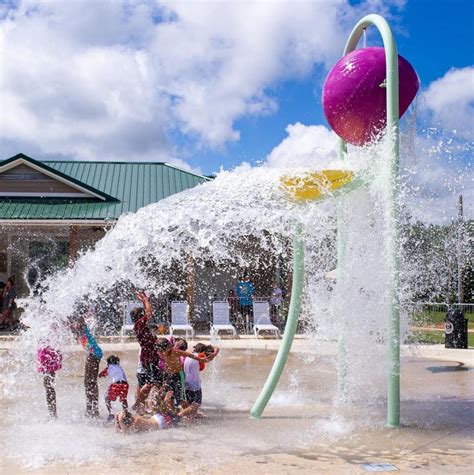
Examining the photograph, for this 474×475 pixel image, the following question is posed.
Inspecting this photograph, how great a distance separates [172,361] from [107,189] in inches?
621

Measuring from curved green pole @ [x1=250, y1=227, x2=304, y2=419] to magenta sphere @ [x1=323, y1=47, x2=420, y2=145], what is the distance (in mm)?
1356

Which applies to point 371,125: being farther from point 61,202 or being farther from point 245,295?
point 61,202

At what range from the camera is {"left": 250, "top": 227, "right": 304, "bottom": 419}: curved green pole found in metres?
7.20

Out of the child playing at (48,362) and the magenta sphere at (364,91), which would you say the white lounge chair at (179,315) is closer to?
the child playing at (48,362)

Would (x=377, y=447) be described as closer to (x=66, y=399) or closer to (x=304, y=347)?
(x=66, y=399)

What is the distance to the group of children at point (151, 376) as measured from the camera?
6668 mm

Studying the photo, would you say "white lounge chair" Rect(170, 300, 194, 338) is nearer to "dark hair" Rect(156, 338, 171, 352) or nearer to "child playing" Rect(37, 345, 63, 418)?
"child playing" Rect(37, 345, 63, 418)

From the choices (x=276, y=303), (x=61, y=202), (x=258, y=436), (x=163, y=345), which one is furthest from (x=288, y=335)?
(x=61, y=202)

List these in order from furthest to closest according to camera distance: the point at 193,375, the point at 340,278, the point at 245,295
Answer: the point at 245,295
the point at 340,278
the point at 193,375

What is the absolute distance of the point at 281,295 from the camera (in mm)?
19344

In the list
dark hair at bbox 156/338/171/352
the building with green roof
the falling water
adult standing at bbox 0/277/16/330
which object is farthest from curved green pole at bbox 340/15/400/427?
adult standing at bbox 0/277/16/330

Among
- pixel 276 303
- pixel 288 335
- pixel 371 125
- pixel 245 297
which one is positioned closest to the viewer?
pixel 371 125

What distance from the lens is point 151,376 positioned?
688 centimetres

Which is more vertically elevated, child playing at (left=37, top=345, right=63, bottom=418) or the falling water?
the falling water
